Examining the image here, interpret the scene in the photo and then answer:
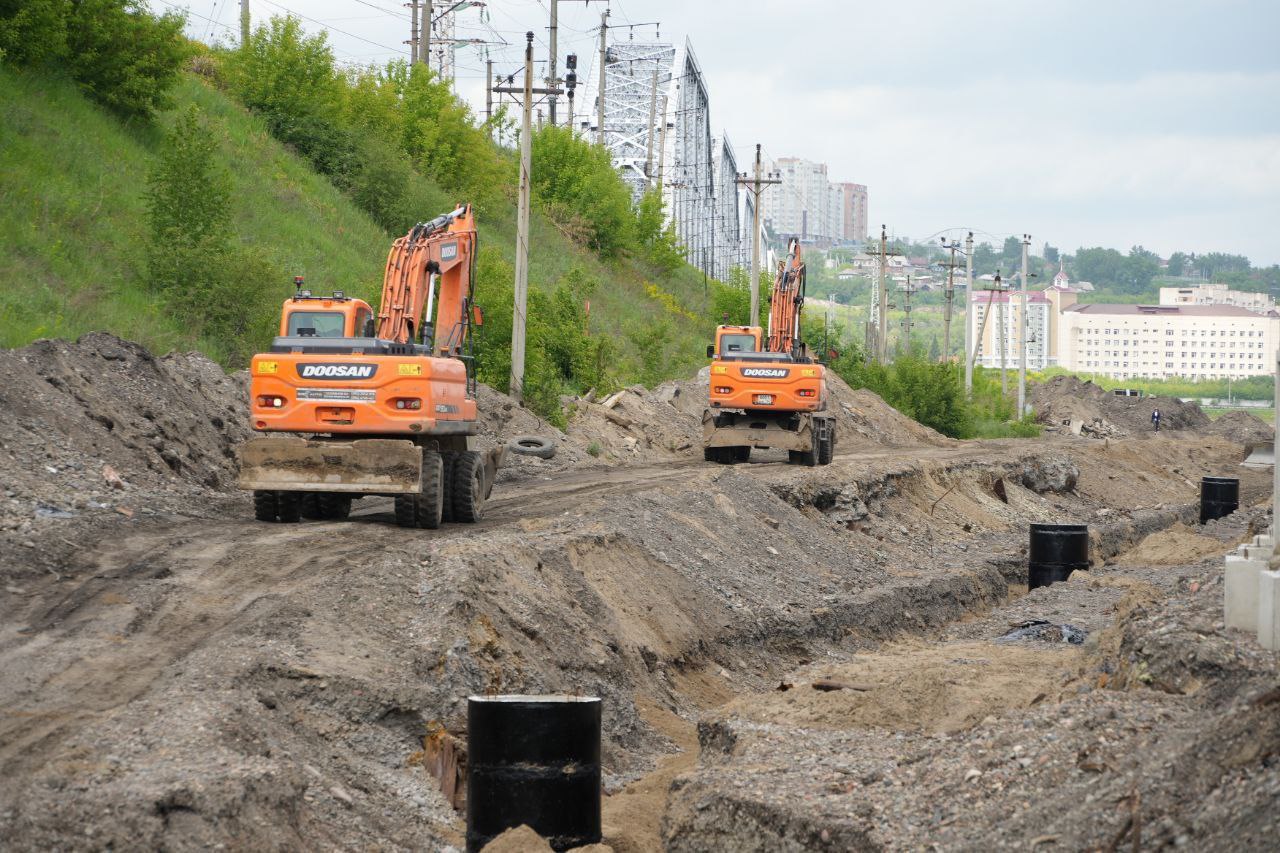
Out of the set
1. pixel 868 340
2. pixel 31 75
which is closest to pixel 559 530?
pixel 31 75

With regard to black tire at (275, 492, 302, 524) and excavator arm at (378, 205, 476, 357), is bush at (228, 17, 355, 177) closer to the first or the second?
excavator arm at (378, 205, 476, 357)

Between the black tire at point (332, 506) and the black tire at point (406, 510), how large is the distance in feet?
3.84

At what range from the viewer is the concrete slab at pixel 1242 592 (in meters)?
8.65

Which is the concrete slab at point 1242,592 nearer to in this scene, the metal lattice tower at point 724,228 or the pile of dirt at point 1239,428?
the pile of dirt at point 1239,428

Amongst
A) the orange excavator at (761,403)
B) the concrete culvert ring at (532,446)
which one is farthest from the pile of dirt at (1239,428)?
the concrete culvert ring at (532,446)

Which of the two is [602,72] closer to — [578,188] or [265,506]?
[578,188]

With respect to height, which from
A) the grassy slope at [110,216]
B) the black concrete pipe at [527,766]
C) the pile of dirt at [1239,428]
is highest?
the grassy slope at [110,216]

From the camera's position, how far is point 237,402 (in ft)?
71.3

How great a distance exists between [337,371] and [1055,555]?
12.7 metres

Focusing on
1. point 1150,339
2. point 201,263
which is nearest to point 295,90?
point 201,263

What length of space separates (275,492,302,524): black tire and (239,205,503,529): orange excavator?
12mm

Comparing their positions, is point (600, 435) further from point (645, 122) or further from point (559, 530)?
point (645, 122)

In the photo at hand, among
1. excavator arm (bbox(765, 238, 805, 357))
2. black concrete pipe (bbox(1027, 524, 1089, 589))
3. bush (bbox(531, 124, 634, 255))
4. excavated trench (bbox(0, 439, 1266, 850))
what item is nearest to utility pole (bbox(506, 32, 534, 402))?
excavator arm (bbox(765, 238, 805, 357))

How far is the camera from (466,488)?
1677cm
